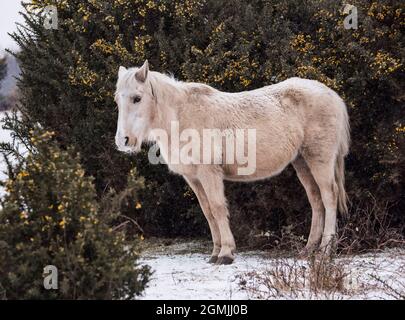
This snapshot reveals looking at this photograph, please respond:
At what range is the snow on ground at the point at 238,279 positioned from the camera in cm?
514

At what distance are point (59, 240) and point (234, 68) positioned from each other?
419cm

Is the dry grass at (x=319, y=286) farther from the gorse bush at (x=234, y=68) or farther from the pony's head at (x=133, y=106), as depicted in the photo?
the gorse bush at (x=234, y=68)

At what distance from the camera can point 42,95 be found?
27.8ft

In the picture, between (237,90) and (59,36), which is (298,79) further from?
(59,36)

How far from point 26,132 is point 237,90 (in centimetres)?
296

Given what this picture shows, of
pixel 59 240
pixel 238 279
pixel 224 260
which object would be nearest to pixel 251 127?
pixel 224 260

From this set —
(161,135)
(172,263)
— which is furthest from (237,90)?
(172,263)

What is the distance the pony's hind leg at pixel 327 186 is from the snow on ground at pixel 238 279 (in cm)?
56

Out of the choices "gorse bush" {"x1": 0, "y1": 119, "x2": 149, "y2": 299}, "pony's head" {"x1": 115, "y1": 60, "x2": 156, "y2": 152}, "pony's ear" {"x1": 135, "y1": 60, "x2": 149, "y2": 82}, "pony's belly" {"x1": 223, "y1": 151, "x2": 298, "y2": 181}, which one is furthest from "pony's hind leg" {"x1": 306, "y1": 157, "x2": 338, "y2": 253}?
"gorse bush" {"x1": 0, "y1": 119, "x2": 149, "y2": 299}

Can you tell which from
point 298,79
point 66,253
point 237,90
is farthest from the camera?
point 237,90

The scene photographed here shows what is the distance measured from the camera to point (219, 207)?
22.5ft

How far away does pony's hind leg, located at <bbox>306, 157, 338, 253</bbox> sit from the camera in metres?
7.42

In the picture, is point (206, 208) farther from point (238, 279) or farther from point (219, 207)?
point (238, 279)
